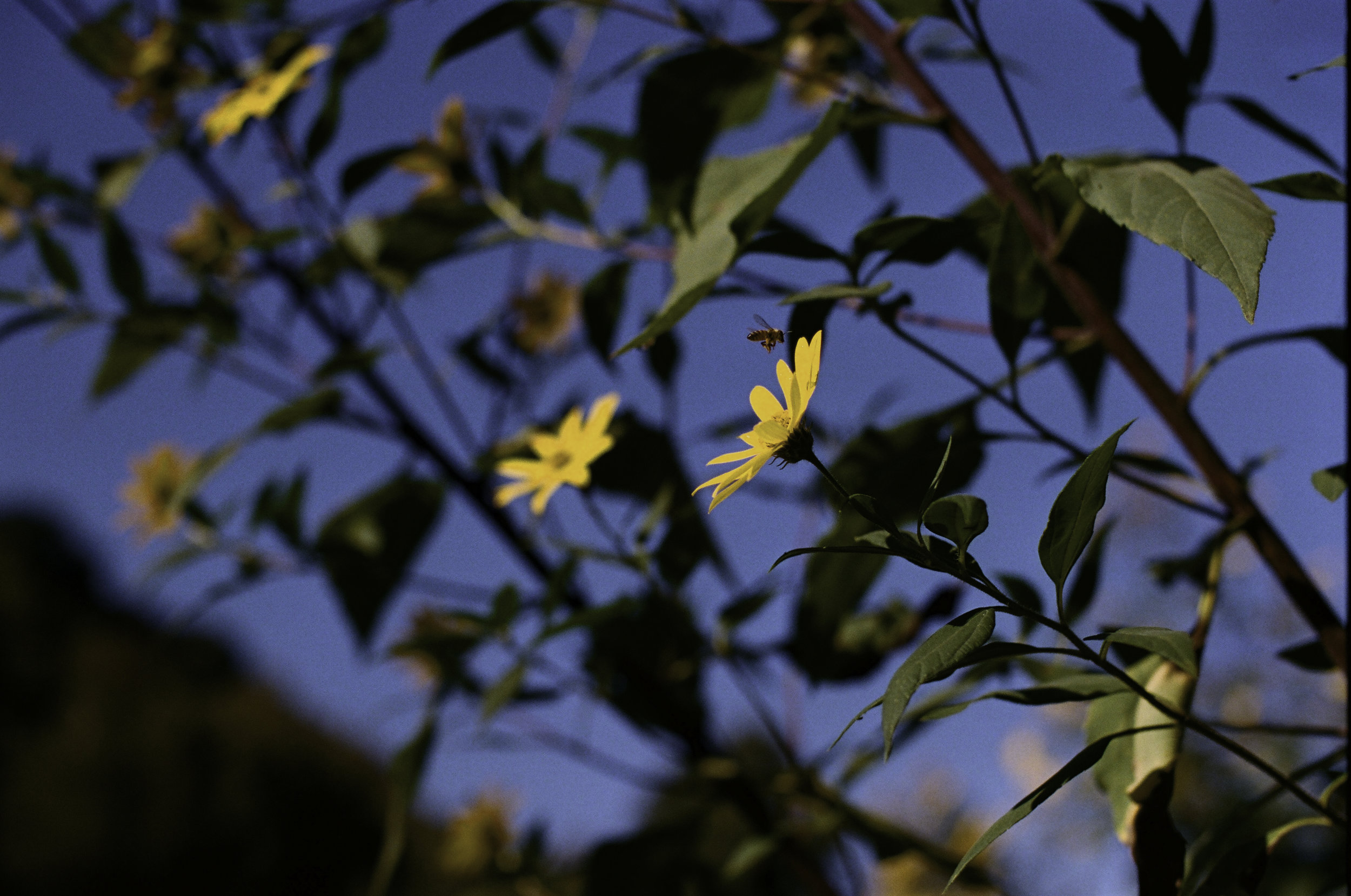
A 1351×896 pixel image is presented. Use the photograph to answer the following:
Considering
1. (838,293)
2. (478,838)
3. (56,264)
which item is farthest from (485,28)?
(478,838)

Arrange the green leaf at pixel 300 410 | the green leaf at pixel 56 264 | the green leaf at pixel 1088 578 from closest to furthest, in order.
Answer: the green leaf at pixel 1088 578 → the green leaf at pixel 300 410 → the green leaf at pixel 56 264

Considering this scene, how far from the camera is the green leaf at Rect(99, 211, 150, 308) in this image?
560 millimetres

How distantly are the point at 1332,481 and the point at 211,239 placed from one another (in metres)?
0.71

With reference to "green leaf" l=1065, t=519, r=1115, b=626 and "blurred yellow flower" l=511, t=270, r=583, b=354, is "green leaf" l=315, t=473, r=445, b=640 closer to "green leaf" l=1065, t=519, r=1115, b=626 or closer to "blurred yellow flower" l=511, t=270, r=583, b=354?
"blurred yellow flower" l=511, t=270, r=583, b=354

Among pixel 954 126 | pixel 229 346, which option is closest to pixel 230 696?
pixel 229 346

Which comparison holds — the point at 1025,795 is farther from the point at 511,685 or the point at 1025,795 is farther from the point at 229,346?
the point at 229,346

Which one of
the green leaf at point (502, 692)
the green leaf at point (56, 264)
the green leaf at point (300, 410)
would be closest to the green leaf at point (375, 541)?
the green leaf at point (300, 410)

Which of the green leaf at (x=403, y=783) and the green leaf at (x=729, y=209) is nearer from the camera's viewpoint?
the green leaf at (x=729, y=209)

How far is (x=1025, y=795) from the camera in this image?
0.60 feet

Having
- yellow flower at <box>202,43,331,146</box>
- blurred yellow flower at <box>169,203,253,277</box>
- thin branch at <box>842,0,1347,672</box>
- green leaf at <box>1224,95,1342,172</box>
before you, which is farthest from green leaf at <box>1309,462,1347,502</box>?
blurred yellow flower at <box>169,203,253,277</box>

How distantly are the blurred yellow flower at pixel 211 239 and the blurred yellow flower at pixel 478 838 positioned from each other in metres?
0.47

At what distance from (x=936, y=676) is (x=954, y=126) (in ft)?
0.81

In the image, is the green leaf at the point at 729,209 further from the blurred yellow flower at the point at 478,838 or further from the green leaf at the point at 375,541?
the blurred yellow flower at the point at 478,838

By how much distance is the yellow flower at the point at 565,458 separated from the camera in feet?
0.97
